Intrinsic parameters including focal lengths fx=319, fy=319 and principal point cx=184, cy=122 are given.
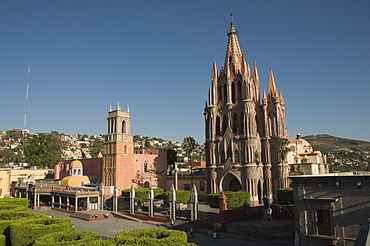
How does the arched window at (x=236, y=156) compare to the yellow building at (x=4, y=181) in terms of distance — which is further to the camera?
the yellow building at (x=4, y=181)

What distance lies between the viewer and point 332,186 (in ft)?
67.5

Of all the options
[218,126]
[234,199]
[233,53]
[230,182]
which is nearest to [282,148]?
[230,182]

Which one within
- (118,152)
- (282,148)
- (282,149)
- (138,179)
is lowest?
(138,179)

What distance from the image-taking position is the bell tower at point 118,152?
5188cm

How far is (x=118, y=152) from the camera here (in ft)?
172

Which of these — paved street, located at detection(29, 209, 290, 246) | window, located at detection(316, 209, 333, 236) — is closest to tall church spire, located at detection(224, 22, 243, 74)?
paved street, located at detection(29, 209, 290, 246)

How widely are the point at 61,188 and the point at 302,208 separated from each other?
38.9m

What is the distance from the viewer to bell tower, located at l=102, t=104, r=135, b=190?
2042 inches

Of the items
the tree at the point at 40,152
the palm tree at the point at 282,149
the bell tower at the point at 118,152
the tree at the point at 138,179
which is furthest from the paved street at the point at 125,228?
the tree at the point at 40,152

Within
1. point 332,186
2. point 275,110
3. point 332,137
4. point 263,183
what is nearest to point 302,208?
point 332,186

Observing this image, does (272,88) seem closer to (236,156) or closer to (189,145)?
(236,156)

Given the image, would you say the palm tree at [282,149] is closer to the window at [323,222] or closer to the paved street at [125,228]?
the paved street at [125,228]

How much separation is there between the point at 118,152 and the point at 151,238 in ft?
129

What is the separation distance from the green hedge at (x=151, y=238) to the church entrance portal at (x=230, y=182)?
32.9 metres
